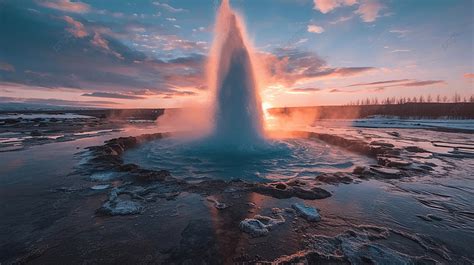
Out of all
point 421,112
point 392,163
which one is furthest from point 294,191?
Result: point 421,112

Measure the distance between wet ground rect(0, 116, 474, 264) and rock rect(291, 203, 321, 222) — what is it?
0.12ft

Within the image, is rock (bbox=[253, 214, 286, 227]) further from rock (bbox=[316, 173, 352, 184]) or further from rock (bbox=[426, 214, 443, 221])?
rock (bbox=[316, 173, 352, 184])

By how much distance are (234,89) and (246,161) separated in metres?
5.26

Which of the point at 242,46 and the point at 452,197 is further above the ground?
the point at 242,46

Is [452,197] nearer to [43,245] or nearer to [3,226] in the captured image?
[43,245]

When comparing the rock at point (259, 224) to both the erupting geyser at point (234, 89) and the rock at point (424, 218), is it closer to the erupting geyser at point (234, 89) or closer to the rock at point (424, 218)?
the rock at point (424, 218)

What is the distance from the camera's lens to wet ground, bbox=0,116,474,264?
4031 mm

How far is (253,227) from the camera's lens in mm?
4844

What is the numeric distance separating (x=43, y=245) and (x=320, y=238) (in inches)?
198

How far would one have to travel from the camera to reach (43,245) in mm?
4227

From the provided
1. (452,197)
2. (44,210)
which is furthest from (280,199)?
(44,210)

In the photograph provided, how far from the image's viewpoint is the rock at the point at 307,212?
538cm

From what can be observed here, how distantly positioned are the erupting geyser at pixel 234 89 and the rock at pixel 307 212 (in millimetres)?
8661

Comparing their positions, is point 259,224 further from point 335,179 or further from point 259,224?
point 335,179
